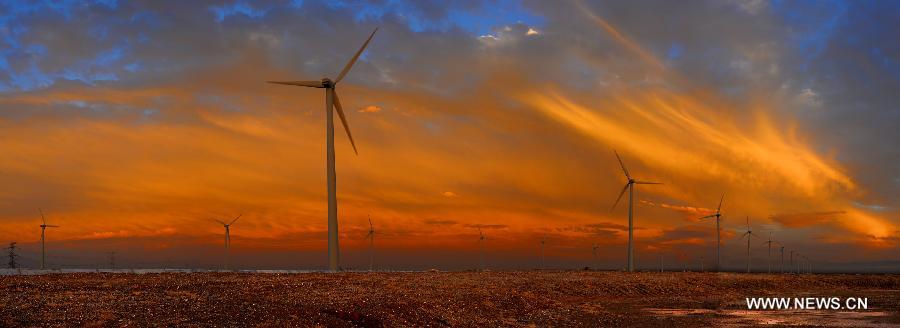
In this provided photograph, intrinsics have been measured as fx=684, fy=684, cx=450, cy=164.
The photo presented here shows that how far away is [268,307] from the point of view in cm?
3812

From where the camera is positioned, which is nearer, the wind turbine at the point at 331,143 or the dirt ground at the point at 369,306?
the dirt ground at the point at 369,306

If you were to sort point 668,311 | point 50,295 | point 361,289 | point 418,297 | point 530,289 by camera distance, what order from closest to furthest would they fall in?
1. point 50,295
2. point 418,297
3. point 361,289
4. point 668,311
5. point 530,289

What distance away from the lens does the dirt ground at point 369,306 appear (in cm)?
3472

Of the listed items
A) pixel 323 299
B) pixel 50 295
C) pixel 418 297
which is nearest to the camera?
pixel 50 295

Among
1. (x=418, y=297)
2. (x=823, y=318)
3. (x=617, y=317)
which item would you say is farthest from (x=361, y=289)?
(x=823, y=318)

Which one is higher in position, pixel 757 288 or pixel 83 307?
pixel 83 307

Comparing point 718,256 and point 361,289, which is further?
point 718,256

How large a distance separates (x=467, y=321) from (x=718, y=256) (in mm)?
163544

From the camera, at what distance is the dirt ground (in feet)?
114

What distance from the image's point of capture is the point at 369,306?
41312mm

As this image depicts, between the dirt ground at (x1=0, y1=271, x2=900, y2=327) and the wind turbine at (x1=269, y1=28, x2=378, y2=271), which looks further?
the wind turbine at (x1=269, y1=28, x2=378, y2=271)

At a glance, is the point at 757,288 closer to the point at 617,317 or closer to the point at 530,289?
the point at 530,289

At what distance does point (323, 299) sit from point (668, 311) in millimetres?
29418

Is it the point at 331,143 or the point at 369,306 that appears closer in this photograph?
the point at 369,306
